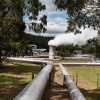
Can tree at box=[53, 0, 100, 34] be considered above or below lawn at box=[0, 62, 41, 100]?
above

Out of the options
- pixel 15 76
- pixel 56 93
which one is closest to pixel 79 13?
pixel 56 93

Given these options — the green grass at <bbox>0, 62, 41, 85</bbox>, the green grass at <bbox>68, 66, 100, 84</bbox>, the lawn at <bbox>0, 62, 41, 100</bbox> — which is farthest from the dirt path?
the green grass at <bbox>68, 66, 100, 84</bbox>

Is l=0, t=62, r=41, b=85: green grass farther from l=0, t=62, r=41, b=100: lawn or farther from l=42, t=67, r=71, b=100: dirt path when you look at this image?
l=42, t=67, r=71, b=100: dirt path

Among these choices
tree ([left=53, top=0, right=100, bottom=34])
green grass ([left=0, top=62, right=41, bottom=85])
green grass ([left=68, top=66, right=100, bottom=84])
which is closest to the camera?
tree ([left=53, top=0, right=100, bottom=34])

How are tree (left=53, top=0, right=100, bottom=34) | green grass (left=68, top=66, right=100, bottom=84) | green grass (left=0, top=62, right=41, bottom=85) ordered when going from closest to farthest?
tree (left=53, top=0, right=100, bottom=34), green grass (left=0, top=62, right=41, bottom=85), green grass (left=68, top=66, right=100, bottom=84)

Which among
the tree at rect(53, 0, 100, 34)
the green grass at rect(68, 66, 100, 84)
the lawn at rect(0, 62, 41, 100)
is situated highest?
the tree at rect(53, 0, 100, 34)

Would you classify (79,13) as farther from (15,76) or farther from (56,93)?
(15,76)

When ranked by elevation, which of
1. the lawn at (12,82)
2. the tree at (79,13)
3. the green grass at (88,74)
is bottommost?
the green grass at (88,74)

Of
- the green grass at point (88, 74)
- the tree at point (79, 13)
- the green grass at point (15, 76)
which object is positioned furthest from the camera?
the green grass at point (88, 74)

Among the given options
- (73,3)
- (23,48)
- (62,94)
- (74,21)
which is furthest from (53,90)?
(23,48)

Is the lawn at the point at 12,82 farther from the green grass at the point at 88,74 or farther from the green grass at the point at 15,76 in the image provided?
the green grass at the point at 88,74

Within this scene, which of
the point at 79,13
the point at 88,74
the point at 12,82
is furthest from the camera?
the point at 88,74

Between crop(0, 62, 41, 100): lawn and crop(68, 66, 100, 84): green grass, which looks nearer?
crop(0, 62, 41, 100): lawn

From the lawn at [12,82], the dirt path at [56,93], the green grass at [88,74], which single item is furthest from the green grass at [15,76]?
the green grass at [88,74]
